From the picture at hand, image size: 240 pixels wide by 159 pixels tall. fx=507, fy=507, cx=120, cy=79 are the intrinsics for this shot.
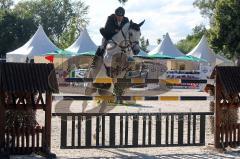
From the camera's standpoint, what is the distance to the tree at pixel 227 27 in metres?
42.2

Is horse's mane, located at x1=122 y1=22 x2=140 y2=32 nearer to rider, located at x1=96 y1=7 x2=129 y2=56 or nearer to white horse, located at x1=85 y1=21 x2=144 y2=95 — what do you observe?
white horse, located at x1=85 y1=21 x2=144 y2=95

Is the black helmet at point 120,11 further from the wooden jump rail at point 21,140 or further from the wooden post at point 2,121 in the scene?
the wooden post at point 2,121

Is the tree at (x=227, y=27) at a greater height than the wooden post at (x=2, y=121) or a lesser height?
greater

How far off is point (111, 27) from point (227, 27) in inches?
1254

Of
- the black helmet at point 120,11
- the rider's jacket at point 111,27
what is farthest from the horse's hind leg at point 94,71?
the black helmet at point 120,11

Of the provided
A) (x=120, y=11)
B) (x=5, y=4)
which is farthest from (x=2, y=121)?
(x=5, y=4)

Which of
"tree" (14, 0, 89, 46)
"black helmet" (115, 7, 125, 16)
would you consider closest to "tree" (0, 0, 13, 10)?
"tree" (14, 0, 89, 46)

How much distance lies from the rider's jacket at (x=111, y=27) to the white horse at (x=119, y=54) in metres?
0.10

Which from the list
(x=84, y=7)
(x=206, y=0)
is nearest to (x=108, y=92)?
(x=206, y=0)

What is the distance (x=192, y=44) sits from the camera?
91.6 metres

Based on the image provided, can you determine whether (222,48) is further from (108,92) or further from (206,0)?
(108,92)

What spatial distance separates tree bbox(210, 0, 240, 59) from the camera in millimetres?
42156

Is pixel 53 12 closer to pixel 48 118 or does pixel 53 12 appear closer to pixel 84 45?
pixel 84 45

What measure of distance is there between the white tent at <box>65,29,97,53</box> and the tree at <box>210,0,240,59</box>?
35.6ft
